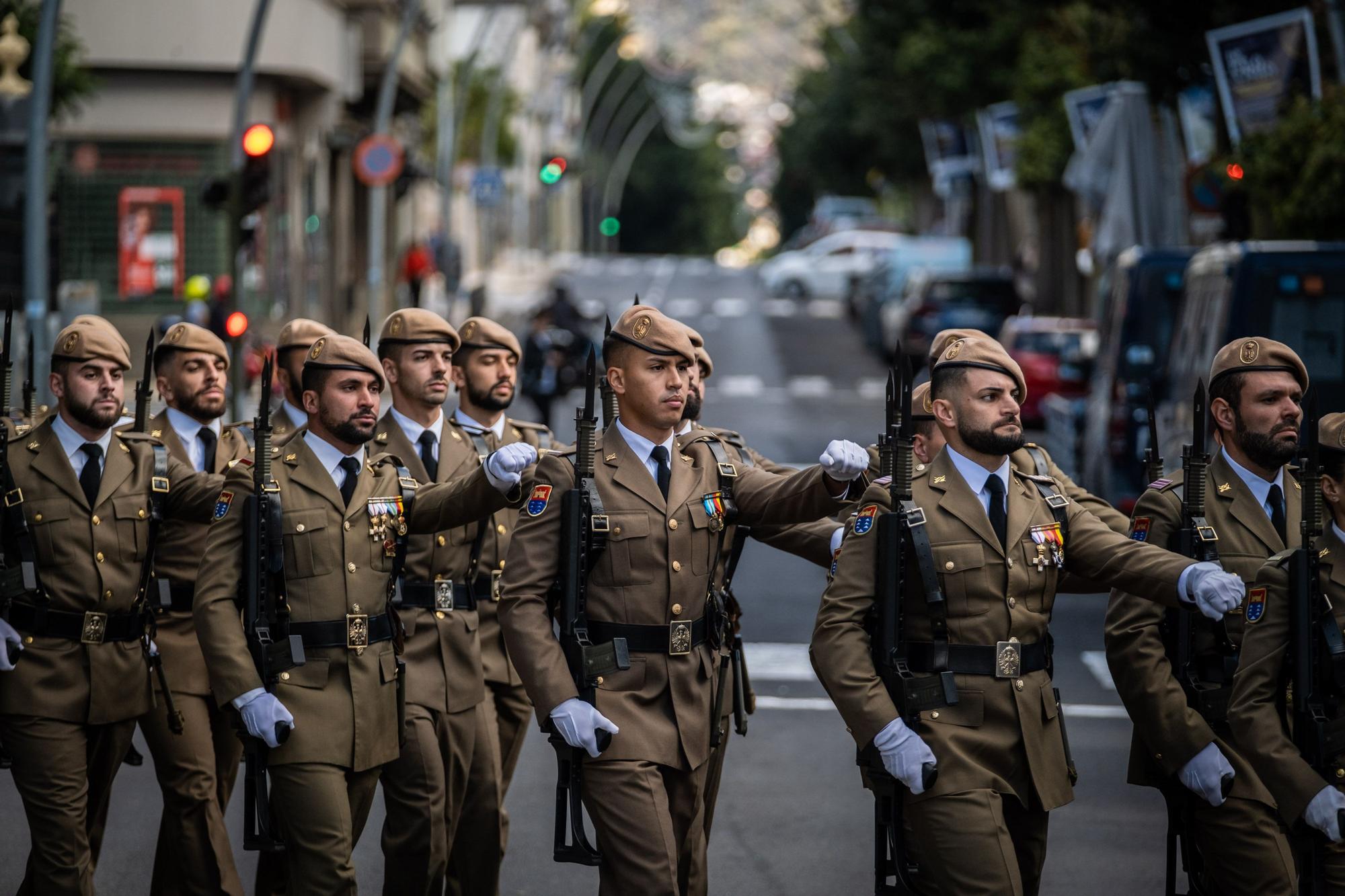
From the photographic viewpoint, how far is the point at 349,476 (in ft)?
22.4

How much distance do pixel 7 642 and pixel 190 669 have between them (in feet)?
2.81

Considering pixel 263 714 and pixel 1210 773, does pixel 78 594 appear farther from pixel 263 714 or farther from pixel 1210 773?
pixel 1210 773

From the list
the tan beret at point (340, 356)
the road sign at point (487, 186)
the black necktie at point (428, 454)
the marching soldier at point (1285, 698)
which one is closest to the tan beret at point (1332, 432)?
the marching soldier at point (1285, 698)

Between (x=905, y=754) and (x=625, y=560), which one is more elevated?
(x=625, y=560)

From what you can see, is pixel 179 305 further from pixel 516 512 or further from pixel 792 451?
pixel 516 512

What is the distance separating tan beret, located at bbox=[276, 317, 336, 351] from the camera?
26.4 ft

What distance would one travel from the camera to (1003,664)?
232 inches

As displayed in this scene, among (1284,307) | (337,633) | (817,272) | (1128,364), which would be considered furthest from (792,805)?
(817,272)

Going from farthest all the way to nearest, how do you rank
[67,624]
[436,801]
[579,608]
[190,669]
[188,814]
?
[190,669] → [188,814] → [67,624] → [436,801] → [579,608]

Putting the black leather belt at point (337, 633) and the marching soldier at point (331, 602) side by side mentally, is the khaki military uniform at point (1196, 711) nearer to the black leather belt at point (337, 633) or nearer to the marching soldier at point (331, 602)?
the marching soldier at point (331, 602)

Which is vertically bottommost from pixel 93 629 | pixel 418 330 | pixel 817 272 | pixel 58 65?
pixel 93 629

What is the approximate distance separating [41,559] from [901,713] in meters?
3.10

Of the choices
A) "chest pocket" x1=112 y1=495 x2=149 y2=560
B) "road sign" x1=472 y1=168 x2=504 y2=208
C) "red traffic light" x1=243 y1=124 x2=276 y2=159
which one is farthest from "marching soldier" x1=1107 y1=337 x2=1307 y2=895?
"road sign" x1=472 y1=168 x2=504 y2=208

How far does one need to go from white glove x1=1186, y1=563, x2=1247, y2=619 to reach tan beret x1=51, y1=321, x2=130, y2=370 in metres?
3.81
